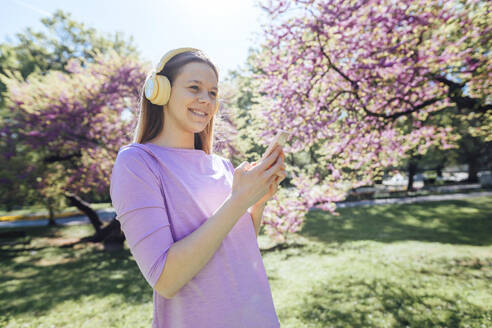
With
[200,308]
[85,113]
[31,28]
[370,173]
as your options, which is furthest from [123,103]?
[31,28]

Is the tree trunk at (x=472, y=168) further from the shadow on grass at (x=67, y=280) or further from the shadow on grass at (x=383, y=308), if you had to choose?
the shadow on grass at (x=67, y=280)

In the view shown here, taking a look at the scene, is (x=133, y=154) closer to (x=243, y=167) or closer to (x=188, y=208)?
(x=188, y=208)

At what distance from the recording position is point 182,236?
1233mm

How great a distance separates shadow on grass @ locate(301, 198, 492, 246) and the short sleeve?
12.8m

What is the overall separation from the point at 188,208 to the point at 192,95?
1.94 ft

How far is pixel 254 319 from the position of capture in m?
1.29

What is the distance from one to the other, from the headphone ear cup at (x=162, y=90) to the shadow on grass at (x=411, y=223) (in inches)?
498

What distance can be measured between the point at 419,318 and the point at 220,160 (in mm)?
5447

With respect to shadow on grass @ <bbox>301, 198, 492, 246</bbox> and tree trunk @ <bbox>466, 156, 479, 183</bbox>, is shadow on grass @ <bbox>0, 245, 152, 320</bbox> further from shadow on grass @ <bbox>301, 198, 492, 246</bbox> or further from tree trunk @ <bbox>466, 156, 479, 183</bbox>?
tree trunk @ <bbox>466, 156, 479, 183</bbox>

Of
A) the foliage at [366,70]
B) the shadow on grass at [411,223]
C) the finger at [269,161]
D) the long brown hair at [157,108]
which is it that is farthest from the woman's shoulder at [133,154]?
the shadow on grass at [411,223]

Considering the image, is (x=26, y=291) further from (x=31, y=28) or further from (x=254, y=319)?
(x=31, y=28)

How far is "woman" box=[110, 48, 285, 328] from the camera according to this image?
109 centimetres

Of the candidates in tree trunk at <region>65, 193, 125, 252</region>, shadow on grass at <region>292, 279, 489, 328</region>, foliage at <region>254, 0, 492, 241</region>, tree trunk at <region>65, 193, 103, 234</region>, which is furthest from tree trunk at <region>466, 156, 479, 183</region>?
tree trunk at <region>65, 193, 103, 234</region>

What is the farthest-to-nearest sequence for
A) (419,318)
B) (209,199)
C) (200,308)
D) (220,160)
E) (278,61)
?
(278,61) → (419,318) → (220,160) → (209,199) → (200,308)
